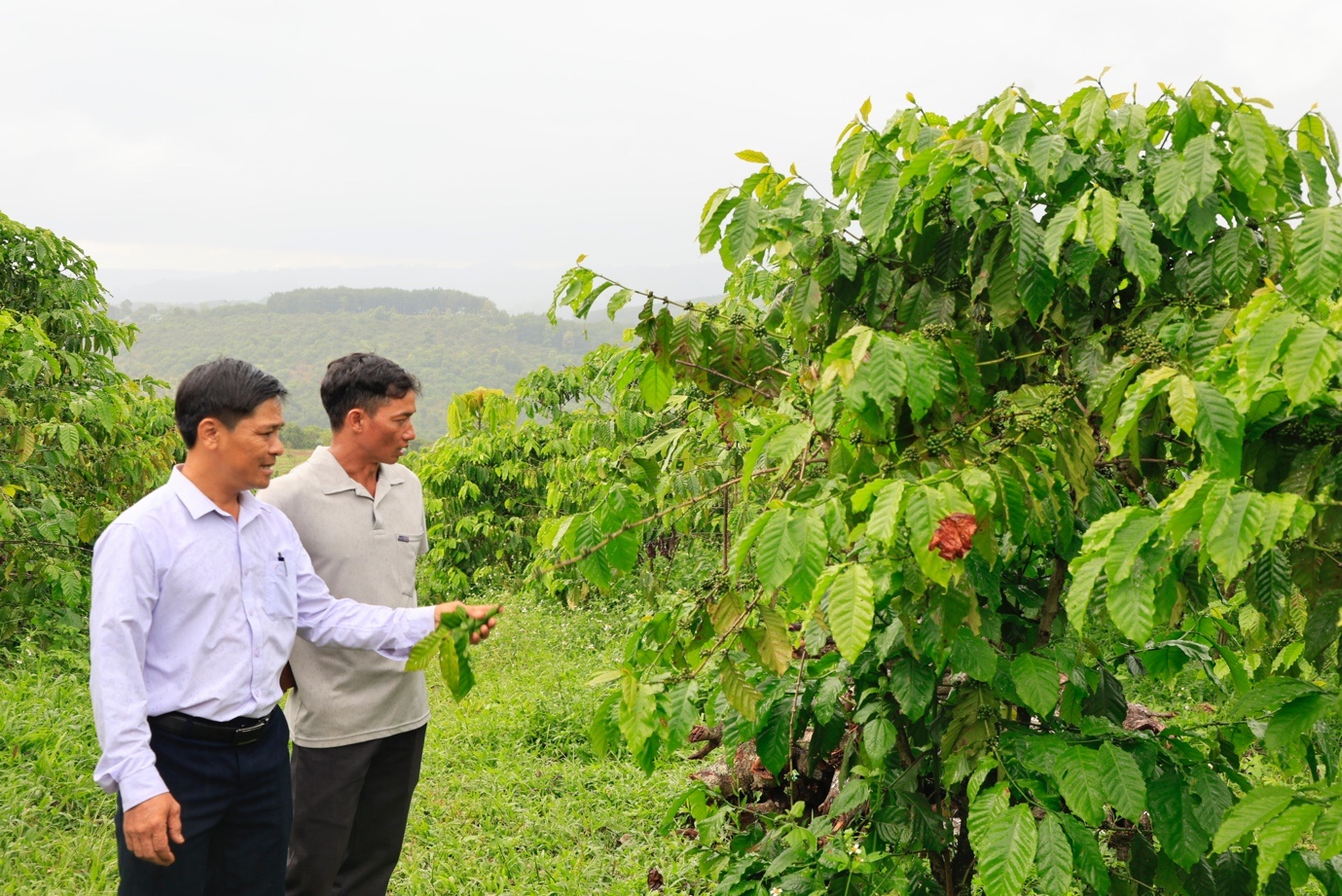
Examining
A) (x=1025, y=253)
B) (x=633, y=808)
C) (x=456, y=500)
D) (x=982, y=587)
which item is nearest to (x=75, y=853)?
(x=633, y=808)

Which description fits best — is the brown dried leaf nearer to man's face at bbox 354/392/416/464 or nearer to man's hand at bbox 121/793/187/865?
man's hand at bbox 121/793/187/865

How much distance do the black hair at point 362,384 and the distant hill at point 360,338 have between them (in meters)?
30.1

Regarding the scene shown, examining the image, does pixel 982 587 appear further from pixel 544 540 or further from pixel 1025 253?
pixel 544 540

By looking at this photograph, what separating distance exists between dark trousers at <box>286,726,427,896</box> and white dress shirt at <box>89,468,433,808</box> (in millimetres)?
413

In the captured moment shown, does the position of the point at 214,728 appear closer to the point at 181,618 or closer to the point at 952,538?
the point at 181,618

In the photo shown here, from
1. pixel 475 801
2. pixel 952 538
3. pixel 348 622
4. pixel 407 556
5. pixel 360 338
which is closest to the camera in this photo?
pixel 952 538

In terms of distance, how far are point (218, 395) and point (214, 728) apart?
0.68 metres

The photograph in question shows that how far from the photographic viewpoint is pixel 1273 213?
1760mm

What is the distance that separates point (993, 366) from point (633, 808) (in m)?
2.70

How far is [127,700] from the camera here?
6.33ft

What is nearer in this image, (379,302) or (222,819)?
(222,819)

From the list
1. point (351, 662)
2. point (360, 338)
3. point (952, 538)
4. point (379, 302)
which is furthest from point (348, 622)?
point (379, 302)

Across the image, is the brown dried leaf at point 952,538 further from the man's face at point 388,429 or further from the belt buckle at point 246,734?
the man's face at point 388,429

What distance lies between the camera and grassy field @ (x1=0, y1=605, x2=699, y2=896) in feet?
11.5
